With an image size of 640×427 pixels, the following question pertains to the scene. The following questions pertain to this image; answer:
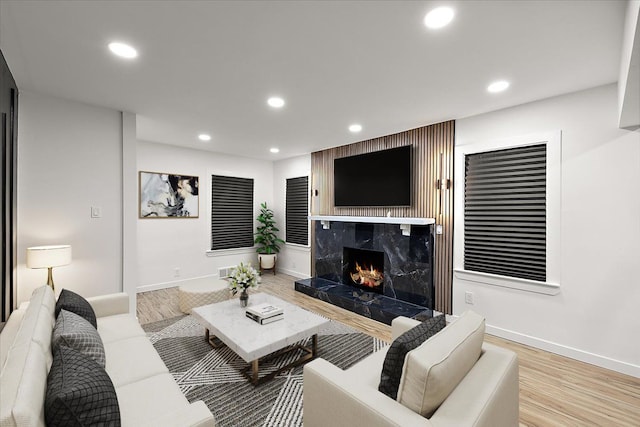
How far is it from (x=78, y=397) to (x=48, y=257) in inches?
89.0

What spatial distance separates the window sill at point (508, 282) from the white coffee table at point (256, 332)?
1.88 m

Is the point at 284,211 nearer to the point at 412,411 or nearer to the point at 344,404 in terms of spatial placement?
the point at 344,404

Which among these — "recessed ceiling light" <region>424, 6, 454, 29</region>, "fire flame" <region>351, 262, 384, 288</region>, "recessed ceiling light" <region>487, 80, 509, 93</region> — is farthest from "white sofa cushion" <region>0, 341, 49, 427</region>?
"fire flame" <region>351, 262, 384, 288</region>

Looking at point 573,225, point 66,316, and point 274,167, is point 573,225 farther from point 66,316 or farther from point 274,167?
point 274,167

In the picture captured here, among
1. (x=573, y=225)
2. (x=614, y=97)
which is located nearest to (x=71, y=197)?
(x=573, y=225)

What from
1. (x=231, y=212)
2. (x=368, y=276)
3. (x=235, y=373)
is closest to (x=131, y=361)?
(x=235, y=373)

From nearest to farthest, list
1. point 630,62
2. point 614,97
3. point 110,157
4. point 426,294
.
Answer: point 630,62 → point 614,97 → point 110,157 → point 426,294

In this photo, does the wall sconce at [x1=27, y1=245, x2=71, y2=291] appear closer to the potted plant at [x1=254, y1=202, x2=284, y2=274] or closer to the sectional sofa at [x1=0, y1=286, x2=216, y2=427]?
the sectional sofa at [x1=0, y1=286, x2=216, y2=427]

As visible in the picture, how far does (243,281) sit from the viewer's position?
3.03m

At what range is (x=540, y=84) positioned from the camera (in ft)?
8.50

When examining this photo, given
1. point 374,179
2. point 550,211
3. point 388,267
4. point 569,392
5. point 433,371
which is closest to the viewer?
point 433,371

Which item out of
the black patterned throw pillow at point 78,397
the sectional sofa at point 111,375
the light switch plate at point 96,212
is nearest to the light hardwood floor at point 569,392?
the sectional sofa at point 111,375

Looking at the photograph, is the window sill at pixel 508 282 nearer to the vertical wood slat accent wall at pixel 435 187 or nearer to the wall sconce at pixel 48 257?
the vertical wood slat accent wall at pixel 435 187

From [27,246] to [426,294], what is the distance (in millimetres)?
4442
